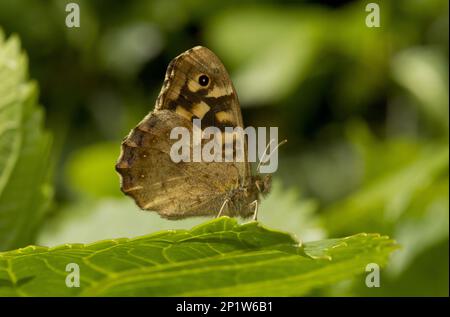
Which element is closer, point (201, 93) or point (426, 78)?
point (201, 93)

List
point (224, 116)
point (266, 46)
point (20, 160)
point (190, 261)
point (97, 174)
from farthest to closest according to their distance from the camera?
point (266, 46) → point (97, 174) → point (224, 116) → point (20, 160) → point (190, 261)

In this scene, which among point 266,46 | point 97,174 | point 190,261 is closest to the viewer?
point 190,261

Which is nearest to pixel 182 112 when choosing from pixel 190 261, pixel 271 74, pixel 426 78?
pixel 190 261

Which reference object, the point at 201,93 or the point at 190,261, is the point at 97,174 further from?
the point at 190,261

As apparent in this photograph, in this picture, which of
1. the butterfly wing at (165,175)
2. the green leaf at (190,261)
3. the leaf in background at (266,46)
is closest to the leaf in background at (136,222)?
the butterfly wing at (165,175)

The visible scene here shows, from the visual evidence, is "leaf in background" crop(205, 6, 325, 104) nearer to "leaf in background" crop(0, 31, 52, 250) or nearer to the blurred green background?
the blurred green background

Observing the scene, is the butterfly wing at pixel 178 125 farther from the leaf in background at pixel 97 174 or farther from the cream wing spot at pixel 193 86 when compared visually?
the leaf in background at pixel 97 174

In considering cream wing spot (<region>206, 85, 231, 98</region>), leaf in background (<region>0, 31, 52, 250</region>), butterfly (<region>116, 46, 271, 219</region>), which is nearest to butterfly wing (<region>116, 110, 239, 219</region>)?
butterfly (<region>116, 46, 271, 219</region>)
